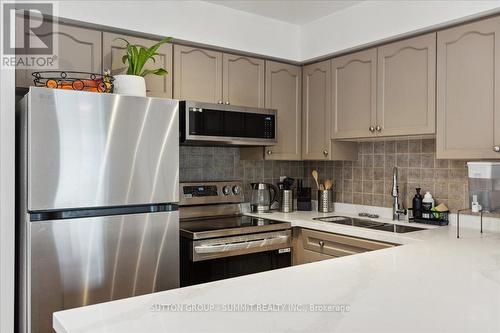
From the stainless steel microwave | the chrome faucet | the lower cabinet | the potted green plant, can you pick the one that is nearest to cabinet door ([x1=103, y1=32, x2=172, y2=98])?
the potted green plant

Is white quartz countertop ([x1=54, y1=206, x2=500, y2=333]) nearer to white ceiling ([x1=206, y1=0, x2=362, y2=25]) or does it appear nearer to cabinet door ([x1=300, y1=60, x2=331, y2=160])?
cabinet door ([x1=300, y1=60, x2=331, y2=160])

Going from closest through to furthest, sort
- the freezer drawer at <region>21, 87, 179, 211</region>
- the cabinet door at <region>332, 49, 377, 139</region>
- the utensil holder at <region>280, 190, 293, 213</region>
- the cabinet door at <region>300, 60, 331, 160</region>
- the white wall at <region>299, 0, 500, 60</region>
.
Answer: the freezer drawer at <region>21, 87, 179, 211</region>
the white wall at <region>299, 0, 500, 60</region>
the cabinet door at <region>332, 49, 377, 139</region>
the cabinet door at <region>300, 60, 331, 160</region>
the utensil holder at <region>280, 190, 293, 213</region>

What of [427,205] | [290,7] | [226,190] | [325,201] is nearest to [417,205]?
[427,205]

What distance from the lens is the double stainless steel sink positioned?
271 centimetres

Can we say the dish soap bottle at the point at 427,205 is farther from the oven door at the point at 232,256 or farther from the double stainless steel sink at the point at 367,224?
the oven door at the point at 232,256

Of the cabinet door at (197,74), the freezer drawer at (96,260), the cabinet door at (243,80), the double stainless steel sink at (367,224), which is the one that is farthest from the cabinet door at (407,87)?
the freezer drawer at (96,260)

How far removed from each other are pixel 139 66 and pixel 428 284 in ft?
6.25

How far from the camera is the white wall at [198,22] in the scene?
2512mm

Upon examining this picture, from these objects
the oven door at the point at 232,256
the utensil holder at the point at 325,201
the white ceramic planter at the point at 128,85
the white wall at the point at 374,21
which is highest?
the white wall at the point at 374,21

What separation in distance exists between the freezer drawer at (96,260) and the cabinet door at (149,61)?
87cm

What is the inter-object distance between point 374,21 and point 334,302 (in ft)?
7.30

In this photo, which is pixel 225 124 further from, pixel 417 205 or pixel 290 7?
pixel 417 205

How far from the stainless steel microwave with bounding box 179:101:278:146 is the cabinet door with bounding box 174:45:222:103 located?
132 millimetres

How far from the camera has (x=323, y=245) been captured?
111 inches
